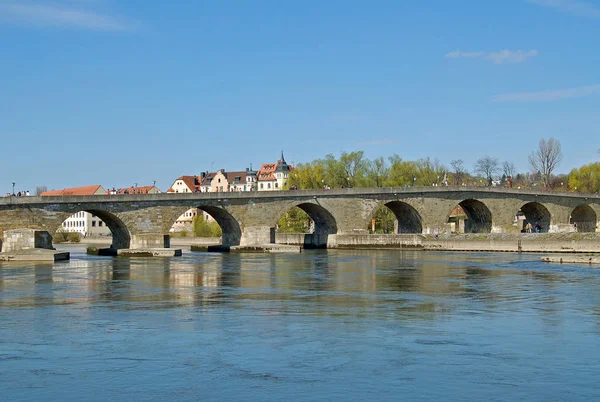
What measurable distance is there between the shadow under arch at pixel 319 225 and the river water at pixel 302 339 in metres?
30.1

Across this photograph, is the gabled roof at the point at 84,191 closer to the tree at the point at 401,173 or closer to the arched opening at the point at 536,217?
the tree at the point at 401,173

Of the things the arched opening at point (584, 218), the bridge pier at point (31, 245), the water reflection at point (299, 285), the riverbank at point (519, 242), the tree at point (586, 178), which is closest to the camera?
the water reflection at point (299, 285)

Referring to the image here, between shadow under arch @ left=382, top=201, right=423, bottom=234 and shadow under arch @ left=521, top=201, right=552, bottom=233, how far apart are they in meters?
12.1

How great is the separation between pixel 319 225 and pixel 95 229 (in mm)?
66498

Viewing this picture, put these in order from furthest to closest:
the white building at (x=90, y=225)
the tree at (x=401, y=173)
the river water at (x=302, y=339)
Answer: the white building at (x=90, y=225), the tree at (x=401, y=173), the river water at (x=302, y=339)

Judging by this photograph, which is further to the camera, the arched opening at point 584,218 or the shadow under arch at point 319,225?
the arched opening at point 584,218

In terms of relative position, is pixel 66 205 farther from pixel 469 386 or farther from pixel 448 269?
pixel 469 386

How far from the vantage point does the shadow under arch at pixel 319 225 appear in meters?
59.2

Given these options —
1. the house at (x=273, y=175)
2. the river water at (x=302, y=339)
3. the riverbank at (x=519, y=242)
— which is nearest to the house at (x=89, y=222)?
the house at (x=273, y=175)

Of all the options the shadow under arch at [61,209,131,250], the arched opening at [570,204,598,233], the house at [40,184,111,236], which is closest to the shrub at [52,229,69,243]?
the house at [40,184,111,236]

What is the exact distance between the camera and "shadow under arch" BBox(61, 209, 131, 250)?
161ft

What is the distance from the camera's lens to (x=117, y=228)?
50.8 m

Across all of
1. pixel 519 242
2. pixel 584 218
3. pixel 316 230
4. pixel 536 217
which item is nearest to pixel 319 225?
pixel 316 230

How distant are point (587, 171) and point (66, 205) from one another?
231 ft
